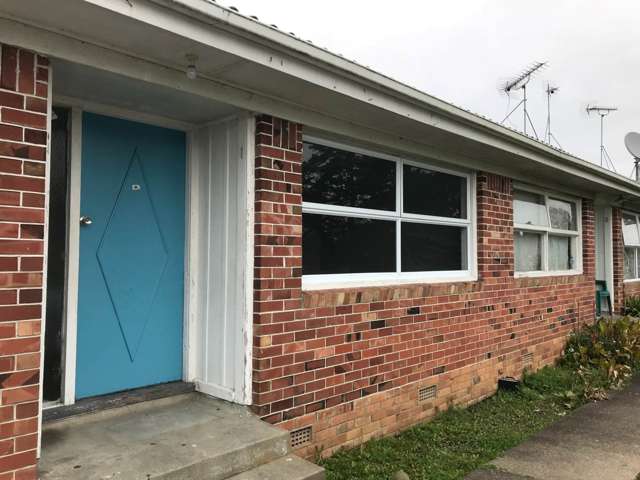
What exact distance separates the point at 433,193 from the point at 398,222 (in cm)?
71

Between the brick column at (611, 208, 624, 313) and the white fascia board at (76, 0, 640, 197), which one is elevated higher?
the white fascia board at (76, 0, 640, 197)

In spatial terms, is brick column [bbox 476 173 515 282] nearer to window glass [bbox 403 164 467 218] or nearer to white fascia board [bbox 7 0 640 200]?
window glass [bbox 403 164 467 218]

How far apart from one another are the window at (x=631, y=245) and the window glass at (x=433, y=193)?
21.5 ft

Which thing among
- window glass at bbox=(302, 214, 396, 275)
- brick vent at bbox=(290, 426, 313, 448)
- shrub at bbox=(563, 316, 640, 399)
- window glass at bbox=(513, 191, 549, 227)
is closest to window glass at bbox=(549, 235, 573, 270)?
window glass at bbox=(513, 191, 549, 227)

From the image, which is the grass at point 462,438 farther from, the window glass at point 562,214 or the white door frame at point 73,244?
the window glass at point 562,214

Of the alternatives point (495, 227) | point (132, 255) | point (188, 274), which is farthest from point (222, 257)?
point (495, 227)

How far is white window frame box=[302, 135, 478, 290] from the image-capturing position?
14.1 ft

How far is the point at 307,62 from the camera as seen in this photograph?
3.36 m

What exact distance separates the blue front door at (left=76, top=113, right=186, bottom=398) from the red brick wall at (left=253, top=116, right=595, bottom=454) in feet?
2.38

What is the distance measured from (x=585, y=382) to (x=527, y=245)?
6.09ft

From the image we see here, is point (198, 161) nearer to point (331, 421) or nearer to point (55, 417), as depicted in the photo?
point (55, 417)

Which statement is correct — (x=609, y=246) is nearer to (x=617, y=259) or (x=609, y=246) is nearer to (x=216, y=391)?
(x=617, y=259)

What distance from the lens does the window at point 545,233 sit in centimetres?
698

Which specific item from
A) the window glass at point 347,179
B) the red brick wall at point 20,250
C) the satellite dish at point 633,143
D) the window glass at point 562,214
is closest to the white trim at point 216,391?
the red brick wall at point 20,250
